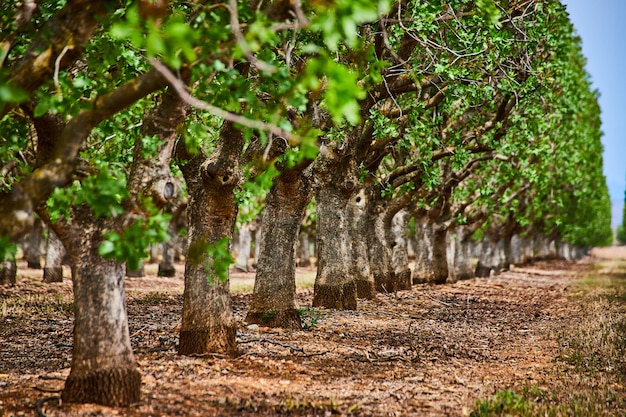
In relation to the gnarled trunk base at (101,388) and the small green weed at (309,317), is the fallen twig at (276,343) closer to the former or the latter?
the small green weed at (309,317)

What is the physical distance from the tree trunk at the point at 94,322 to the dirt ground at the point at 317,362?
0.66 ft

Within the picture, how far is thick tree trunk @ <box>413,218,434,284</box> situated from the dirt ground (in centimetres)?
1190

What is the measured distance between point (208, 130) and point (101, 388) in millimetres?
5502

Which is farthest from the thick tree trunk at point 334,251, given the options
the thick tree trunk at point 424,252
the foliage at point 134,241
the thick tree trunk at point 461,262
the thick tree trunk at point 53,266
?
the thick tree trunk at point 461,262

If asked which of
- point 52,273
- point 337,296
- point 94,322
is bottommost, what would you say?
point 337,296

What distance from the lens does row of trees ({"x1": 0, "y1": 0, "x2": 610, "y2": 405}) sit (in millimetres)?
5207

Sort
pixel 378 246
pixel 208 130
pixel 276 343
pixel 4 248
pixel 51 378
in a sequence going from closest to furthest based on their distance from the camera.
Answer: pixel 4 248
pixel 51 378
pixel 276 343
pixel 208 130
pixel 378 246

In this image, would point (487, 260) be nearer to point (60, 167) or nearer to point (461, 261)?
point (461, 261)

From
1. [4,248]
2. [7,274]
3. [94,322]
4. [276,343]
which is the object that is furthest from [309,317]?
[7,274]

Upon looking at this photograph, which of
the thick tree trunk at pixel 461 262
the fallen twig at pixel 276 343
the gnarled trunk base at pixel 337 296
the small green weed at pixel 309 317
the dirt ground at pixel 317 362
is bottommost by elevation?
the dirt ground at pixel 317 362

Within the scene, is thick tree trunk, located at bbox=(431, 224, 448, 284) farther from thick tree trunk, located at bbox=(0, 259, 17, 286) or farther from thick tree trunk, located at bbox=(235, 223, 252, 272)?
thick tree trunk, located at bbox=(0, 259, 17, 286)

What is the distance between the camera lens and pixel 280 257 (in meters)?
13.2

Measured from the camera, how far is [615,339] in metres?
13.2

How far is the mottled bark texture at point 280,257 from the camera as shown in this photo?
1309 cm
